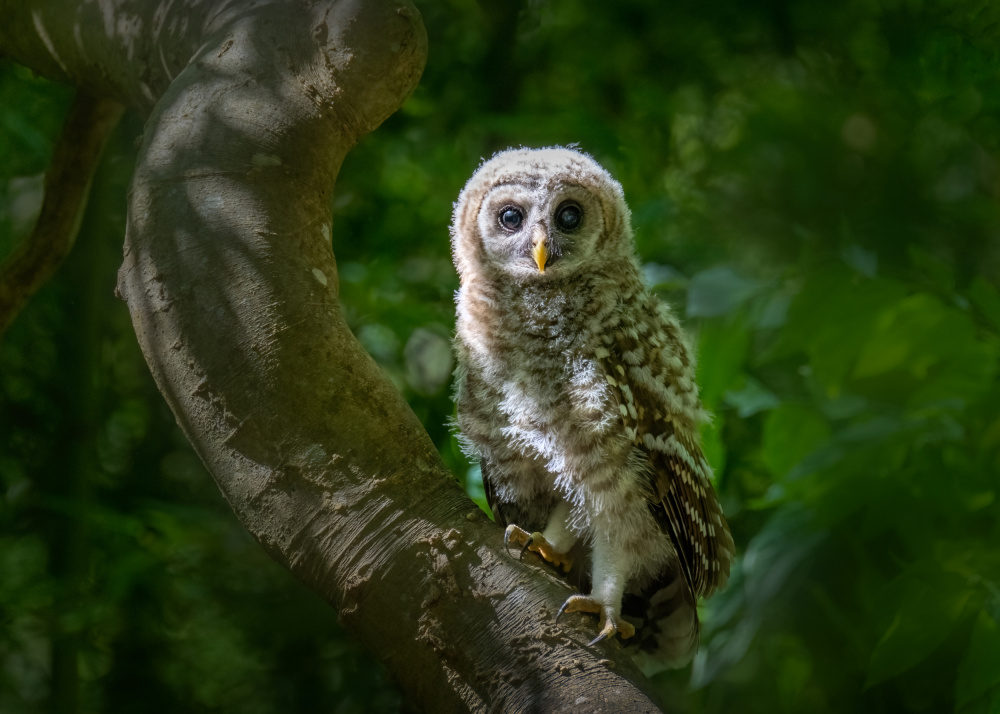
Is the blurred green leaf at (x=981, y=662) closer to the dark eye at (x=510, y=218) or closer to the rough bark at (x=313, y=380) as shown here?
the rough bark at (x=313, y=380)

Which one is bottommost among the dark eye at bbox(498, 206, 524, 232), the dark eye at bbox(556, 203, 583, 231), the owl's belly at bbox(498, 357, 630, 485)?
the owl's belly at bbox(498, 357, 630, 485)

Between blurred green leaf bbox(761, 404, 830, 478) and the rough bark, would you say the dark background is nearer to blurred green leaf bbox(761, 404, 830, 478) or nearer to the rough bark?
blurred green leaf bbox(761, 404, 830, 478)

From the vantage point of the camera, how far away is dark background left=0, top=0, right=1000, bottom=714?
62.4 inches

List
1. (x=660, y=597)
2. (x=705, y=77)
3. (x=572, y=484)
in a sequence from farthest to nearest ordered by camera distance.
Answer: (x=705, y=77) → (x=660, y=597) → (x=572, y=484)

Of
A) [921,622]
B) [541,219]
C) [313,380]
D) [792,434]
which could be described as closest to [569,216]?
[541,219]

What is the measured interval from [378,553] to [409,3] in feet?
2.78

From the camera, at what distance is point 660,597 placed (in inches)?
59.6

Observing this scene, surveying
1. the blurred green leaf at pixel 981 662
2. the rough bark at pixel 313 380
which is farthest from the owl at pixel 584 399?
the blurred green leaf at pixel 981 662

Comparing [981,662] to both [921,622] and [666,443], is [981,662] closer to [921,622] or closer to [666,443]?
[921,622]

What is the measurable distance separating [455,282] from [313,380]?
1102mm

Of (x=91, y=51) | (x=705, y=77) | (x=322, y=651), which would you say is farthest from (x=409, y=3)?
(x=322, y=651)

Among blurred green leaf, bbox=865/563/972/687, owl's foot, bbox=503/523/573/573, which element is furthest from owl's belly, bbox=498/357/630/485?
blurred green leaf, bbox=865/563/972/687

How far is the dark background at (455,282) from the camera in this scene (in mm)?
1585

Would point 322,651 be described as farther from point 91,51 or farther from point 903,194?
point 903,194
